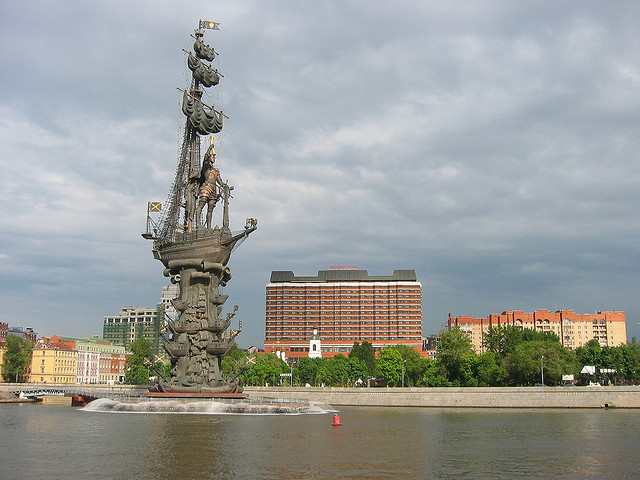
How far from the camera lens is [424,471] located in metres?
29.8

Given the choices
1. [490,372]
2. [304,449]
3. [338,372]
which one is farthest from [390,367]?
[304,449]

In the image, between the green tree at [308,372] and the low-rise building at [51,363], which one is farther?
the low-rise building at [51,363]

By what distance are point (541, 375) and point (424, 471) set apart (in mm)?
81907

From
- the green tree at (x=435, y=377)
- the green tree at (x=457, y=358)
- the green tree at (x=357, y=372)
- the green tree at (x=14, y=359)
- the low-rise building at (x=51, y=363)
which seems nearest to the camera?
the green tree at (x=435, y=377)

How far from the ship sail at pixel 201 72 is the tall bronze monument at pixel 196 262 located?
9.87 ft

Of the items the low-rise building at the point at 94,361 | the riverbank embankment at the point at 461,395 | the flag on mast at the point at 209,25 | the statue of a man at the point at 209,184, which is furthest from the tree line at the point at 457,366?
the flag on mast at the point at 209,25

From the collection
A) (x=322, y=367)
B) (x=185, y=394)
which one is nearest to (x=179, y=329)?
(x=185, y=394)

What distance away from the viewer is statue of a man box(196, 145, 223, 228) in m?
78.3

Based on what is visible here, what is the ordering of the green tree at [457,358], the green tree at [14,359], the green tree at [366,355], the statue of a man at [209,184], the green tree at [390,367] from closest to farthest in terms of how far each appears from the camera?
the statue of a man at [209,184], the green tree at [457,358], the green tree at [390,367], the green tree at [14,359], the green tree at [366,355]

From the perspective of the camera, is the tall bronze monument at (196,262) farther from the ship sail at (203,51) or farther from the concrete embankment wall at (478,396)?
the concrete embankment wall at (478,396)

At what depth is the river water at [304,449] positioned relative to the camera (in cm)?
2909

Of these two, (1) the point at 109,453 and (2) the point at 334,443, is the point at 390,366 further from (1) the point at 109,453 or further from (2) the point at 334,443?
(1) the point at 109,453

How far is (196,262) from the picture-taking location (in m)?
74.8

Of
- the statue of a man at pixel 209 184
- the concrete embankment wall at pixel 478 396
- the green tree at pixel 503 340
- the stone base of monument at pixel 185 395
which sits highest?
the statue of a man at pixel 209 184
